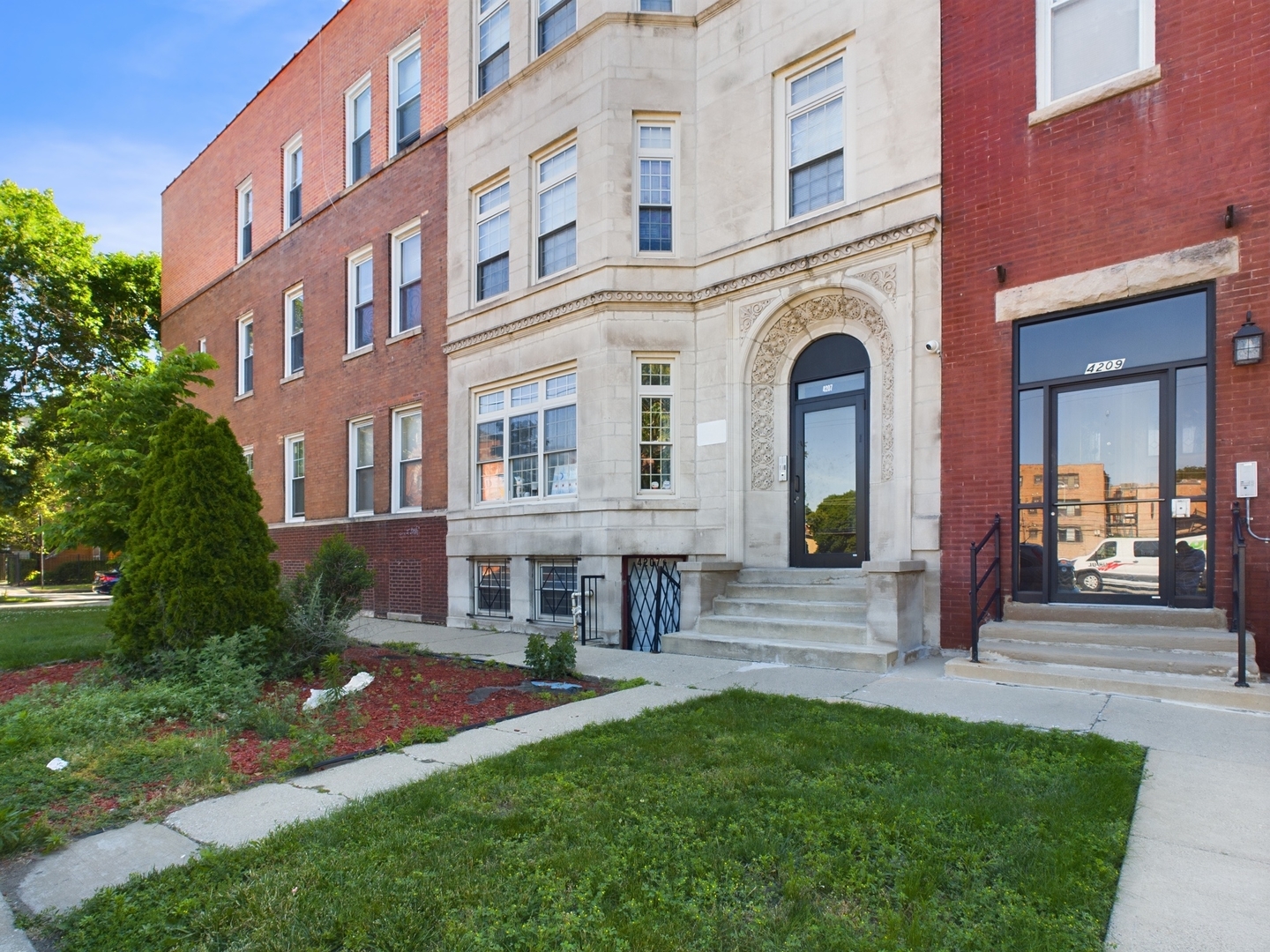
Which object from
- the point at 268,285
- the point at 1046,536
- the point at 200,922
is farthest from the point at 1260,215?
the point at 268,285

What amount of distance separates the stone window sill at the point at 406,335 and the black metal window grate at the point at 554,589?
18.1 ft

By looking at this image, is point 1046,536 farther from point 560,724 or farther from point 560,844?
point 560,844

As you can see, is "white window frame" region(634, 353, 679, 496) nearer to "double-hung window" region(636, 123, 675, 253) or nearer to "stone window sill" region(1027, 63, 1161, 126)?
"double-hung window" region(636, 123, 675, 253)

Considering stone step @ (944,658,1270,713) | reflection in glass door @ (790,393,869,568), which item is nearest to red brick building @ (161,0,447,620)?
reflection in glass door @ (790,393,869,568)

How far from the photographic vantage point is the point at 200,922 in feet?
9.30

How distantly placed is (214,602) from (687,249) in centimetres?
763

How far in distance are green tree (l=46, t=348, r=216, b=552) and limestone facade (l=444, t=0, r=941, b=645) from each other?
5629 mm

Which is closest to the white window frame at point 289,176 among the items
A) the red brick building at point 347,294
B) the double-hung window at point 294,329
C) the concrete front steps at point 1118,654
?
the red brick building at point 347,294

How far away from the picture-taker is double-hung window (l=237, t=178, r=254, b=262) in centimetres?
2111

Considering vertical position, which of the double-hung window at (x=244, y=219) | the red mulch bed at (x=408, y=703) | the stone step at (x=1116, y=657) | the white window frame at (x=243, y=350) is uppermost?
the double-hung window at (x=244, y=219)

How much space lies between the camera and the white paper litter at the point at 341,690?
21.0 feet

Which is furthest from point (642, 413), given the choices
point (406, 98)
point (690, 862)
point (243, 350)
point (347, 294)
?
point (243, 350)

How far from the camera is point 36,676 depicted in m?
8.36

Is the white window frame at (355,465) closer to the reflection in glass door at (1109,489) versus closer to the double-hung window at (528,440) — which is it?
the double-hung window at (528,440)
